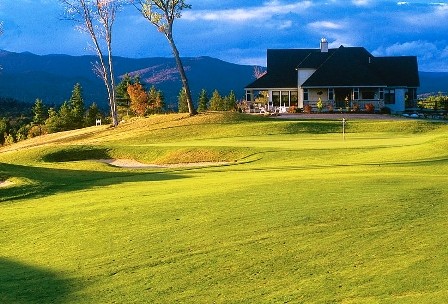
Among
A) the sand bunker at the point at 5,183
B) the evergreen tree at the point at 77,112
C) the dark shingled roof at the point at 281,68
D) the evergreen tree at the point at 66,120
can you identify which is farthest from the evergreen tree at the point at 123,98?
the sand bunker at the point at 5,183

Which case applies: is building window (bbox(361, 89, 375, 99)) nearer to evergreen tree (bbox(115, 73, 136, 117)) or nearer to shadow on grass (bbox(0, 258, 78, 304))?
evergreen tree (bbox(115, 73, 136, 117))

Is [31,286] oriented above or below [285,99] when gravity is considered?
above

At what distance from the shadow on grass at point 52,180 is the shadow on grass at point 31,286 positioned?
27.6ft

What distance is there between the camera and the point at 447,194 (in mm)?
12766

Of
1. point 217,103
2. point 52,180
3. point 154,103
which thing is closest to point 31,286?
point 52,180

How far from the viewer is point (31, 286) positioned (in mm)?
8242

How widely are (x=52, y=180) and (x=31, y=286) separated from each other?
40.9 feet

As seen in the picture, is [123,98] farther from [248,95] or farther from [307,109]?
[307,109]

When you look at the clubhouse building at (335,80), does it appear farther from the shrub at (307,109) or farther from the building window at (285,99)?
the shrub at (307,109)

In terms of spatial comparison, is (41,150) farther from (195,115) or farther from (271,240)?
(271,240)

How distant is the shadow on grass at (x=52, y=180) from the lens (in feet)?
58.9

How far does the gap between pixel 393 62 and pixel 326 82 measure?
11.1 metres

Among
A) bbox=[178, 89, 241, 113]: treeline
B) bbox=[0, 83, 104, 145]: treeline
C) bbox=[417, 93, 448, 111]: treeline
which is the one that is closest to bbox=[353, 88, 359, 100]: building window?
bbox=[417, 93, 448, 111]: treeline

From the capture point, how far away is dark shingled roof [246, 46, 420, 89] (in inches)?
2653
